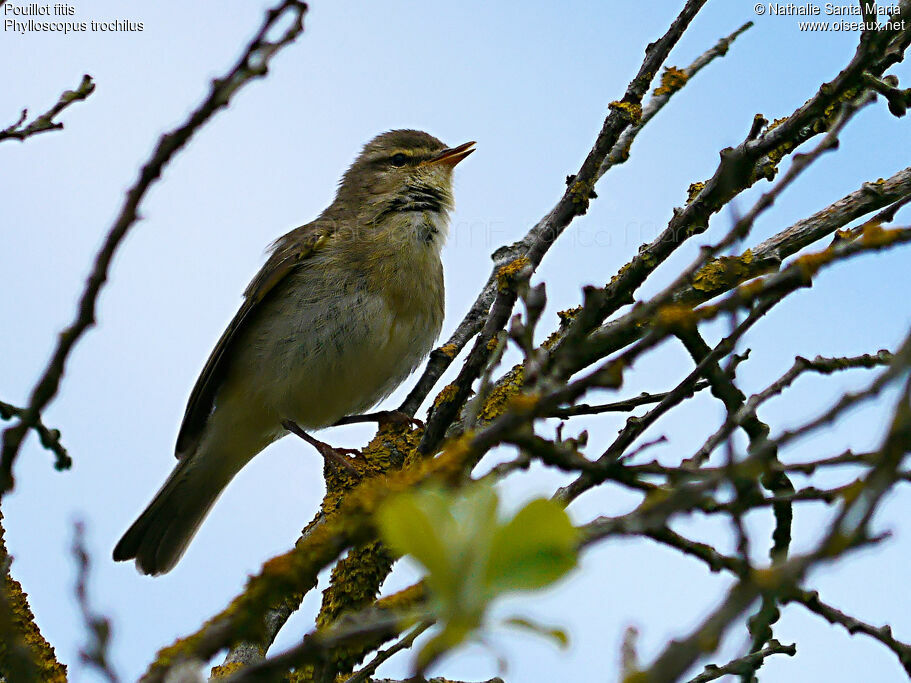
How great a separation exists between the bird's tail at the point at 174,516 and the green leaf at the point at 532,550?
187 inches

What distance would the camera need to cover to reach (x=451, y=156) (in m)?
6.11

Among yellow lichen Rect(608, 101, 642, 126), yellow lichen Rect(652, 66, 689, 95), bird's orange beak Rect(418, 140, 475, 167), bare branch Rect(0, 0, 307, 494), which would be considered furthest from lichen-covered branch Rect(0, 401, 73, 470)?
bird's orange beak Rect(418, 140, 475, 167)

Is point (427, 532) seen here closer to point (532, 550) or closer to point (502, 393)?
point (532, 550)

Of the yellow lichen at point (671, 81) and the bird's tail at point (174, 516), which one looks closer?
the yellow lichen at point (671, 81)

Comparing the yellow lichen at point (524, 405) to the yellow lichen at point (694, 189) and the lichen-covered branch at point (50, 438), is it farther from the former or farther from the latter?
the yellow lichen at point (694, 189)

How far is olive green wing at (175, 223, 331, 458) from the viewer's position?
17.5 feet

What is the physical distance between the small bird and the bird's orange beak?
0.50 metres

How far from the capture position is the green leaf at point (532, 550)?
0.84 meters

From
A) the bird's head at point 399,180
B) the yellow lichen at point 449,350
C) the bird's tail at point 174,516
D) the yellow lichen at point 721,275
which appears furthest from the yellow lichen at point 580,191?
the bird's tail at point 174,516

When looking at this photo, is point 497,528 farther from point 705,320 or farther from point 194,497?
point 194,497

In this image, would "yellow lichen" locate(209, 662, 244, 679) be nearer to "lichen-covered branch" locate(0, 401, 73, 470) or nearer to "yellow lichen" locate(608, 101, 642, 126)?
"lichen-covered branch" locate(0, 401, 73, 470)

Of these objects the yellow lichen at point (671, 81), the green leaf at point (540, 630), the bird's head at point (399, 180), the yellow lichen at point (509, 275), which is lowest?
the green leaf at point (540, 630)

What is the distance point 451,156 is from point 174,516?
110 inches

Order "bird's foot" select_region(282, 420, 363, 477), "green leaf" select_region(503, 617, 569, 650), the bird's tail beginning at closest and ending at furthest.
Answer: "green leaf" select_region(503, 617, 569, 650) → "bird's foot" select_region(282, 420, 363, 477) → the bird's tail
